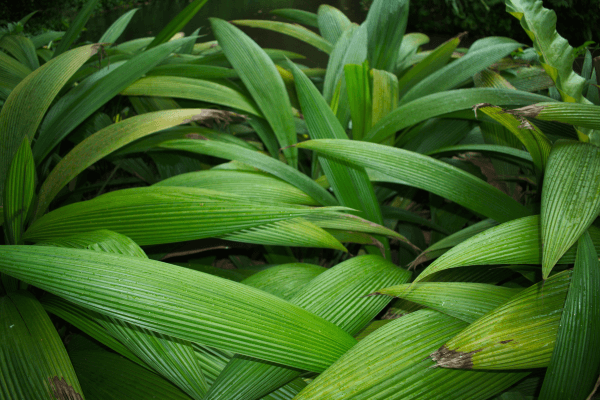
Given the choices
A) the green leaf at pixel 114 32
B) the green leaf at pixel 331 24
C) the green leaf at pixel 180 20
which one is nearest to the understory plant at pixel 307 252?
the green leaf at pixel 180 20

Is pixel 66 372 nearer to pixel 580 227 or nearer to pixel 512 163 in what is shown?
pixel 580 227

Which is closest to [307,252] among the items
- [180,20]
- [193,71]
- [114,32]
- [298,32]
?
[193,71]

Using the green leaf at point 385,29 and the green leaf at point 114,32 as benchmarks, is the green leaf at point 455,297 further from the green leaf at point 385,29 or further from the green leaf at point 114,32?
the green leaf at point 114,32

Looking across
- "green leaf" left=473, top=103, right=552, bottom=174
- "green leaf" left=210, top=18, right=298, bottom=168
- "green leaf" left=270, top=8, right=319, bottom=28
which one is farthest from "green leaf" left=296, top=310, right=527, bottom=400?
"green leaf" left=270, top=8, right=319, bottom=28

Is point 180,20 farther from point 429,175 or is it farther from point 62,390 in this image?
point 62,390

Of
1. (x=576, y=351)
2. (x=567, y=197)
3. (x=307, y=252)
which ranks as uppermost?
(x=567, y=197)

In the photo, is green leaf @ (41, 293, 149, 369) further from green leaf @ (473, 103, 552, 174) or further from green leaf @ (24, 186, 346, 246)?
green leaf @ (473, 103, 552, 174)
